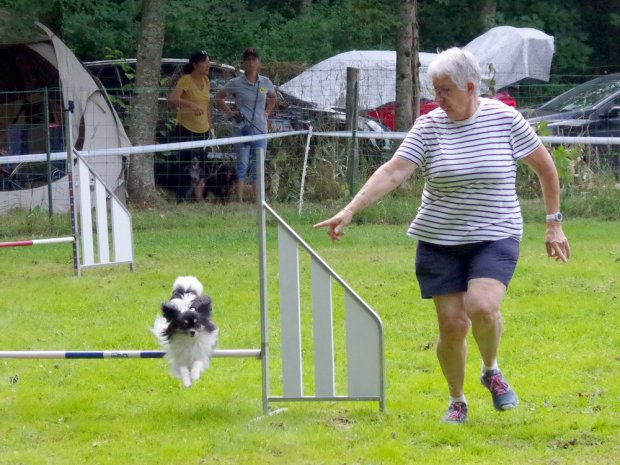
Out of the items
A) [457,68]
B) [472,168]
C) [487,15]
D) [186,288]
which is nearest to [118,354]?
[186,288]

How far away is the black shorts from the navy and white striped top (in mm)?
50

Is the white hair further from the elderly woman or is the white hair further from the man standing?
the man standing

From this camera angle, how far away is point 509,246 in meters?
4.84

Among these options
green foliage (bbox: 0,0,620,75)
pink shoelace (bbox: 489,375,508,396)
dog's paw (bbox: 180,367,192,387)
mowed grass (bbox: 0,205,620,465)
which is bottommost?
mowed grass (bbox: 0,205,620,465)

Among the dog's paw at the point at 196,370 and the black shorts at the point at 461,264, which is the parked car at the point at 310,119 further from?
the black shorts at the point at 461,264

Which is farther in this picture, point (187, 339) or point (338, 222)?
point (187, 339)

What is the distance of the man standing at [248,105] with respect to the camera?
513 inches

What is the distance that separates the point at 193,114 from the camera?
1351cm

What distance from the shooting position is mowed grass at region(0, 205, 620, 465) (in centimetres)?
481

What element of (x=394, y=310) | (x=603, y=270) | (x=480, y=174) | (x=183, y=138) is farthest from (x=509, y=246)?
(x=183, y=138)

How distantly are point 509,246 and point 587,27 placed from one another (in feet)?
82.9

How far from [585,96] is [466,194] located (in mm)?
11081

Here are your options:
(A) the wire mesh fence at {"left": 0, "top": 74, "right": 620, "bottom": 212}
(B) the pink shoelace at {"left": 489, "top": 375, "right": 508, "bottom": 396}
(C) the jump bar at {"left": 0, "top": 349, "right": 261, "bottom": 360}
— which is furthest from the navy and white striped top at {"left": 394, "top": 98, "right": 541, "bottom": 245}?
(A) the wire mesh fence at {"left": 0, "top": 74, "right": 620, "bottom": 212}

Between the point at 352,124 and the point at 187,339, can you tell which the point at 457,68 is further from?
the point at 352,124
